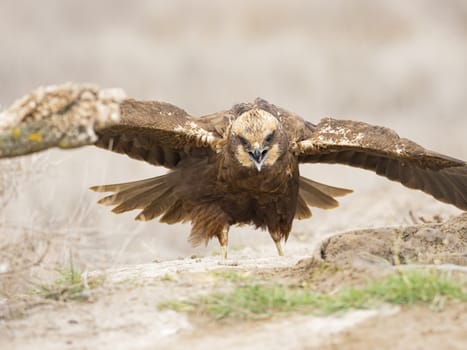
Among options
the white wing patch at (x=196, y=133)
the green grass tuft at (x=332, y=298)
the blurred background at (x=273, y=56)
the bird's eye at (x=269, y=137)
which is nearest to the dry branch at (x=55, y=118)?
the green grass tuft at (x=332, y=298)

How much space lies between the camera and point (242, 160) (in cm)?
805

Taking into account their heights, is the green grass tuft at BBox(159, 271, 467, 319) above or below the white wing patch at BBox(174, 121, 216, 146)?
below

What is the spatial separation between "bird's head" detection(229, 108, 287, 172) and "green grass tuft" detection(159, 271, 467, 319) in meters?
2.24

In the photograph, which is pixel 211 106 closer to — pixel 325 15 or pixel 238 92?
pixel 238 92

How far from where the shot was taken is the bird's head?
8.00 m

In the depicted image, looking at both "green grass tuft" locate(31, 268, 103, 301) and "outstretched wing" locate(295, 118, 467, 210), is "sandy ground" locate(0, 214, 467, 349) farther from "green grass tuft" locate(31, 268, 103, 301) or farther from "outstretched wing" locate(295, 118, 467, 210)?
"outstretched wing" locate(295, 118, 467, 210)

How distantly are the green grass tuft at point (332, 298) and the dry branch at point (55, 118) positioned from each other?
118 cm

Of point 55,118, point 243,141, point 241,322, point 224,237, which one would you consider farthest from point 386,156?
point 55,118

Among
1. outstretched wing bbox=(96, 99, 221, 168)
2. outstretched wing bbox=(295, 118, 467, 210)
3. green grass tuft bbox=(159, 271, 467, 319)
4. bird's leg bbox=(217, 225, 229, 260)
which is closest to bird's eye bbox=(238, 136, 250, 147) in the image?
outstretched wing bbox=(96, 99, 221, 168)

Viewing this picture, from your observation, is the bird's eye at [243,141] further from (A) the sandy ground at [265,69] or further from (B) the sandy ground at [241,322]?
(B) the sandy ground at [241,322]

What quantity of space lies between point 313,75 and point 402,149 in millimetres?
10777

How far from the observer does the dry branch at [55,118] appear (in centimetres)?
555

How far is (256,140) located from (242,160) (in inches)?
8.2

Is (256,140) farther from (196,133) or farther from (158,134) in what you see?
(158,134)
